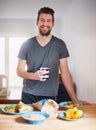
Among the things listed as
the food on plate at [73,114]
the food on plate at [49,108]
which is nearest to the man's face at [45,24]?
the food on plate at [49,108]

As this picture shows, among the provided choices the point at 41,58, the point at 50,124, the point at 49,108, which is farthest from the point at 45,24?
the point at 50,124

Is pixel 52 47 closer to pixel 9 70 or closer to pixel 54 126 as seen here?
pixel 54 126

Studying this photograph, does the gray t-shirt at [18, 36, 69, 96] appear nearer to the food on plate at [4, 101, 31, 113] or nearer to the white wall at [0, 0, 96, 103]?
the food on plate at [4, 101, 31, 113]

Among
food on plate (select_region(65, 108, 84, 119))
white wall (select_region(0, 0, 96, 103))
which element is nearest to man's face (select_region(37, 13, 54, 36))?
food on plate (select_region(65, 108, 84, 119))

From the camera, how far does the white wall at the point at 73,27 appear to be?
9.33 feet

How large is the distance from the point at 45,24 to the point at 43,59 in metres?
0.26

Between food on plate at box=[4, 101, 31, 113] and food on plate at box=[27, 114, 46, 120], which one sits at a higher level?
food on plate at box=[4, 101, 31, 113]

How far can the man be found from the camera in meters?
1.89

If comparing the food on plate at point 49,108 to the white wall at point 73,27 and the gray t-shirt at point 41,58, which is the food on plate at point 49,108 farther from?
the white wall at point 73,27

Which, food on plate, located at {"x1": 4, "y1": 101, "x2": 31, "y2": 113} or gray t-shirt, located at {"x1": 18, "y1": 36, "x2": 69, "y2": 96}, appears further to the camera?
gray t-shirt, located at {"x1": 18, "y1": 36, "x2": 69, "y2": 96}

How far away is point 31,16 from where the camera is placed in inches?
184

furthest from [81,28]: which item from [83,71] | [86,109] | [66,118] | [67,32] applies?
[66,118]

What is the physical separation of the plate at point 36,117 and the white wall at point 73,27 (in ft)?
4.54

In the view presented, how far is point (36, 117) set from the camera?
1.39 m
